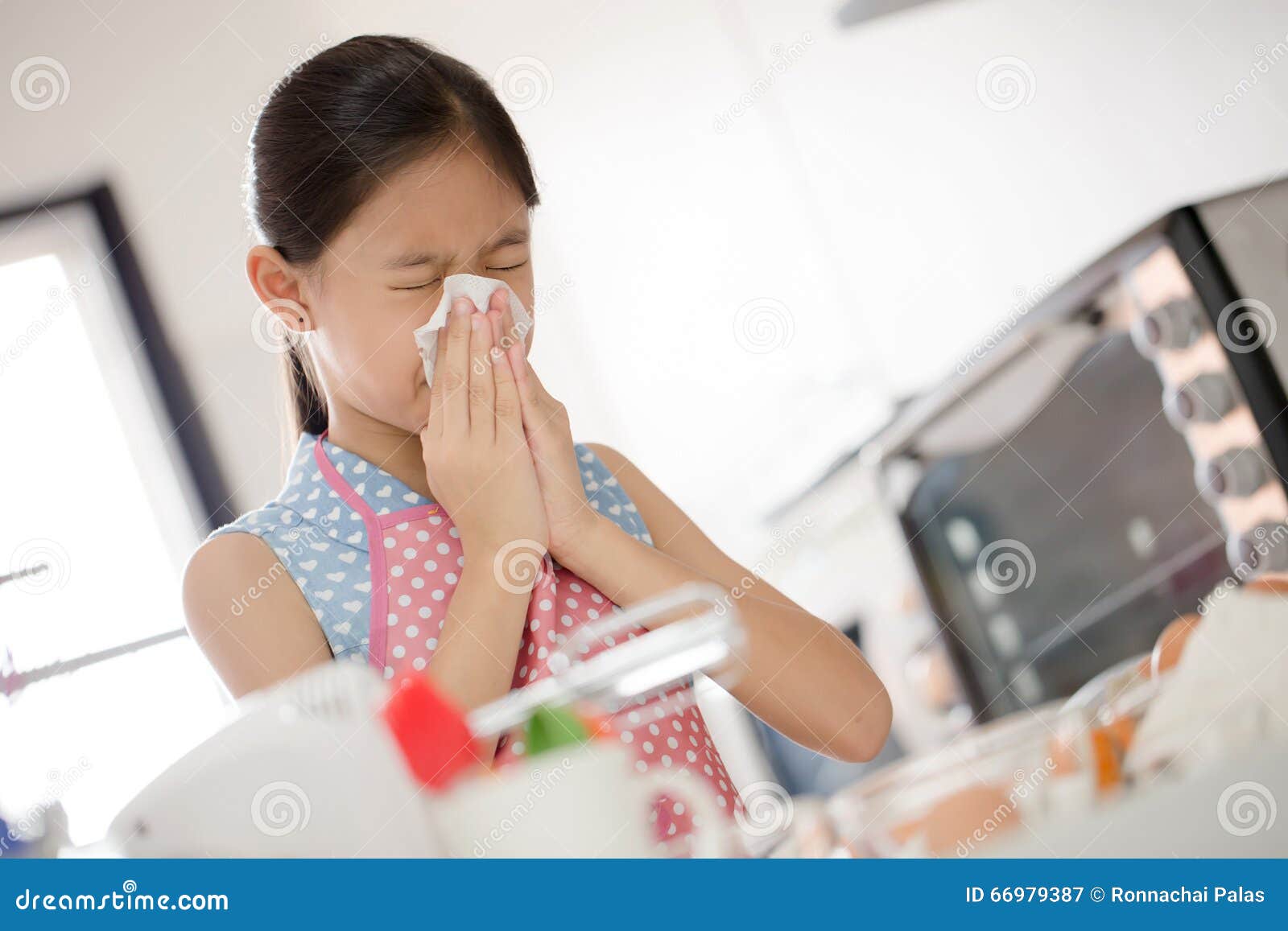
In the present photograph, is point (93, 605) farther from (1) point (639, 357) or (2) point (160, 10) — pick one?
(1) point (639, 357)

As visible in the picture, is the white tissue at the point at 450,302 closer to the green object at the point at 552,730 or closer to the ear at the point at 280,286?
the ear at the point at 280,286

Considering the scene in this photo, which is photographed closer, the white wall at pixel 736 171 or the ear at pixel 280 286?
the ear at pixel 280 286

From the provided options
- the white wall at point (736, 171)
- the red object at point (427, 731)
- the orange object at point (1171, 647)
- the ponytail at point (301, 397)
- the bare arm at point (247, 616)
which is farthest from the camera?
the white wall at point (736, 171)


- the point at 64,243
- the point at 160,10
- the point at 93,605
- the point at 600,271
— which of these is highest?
the point at 160,10

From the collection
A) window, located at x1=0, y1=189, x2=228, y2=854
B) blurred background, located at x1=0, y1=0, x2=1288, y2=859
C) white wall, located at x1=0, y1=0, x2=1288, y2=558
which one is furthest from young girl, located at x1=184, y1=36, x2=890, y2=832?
white wall, located at x1=0, y1=0, x2=1288, y2=558

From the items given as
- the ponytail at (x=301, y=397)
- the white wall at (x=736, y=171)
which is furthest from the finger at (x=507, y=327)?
the white wall at (x=736, y=171)

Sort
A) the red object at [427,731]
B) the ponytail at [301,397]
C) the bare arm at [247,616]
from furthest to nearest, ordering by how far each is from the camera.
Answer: the ponytail at [301,397] → the bare arm at [247,616] → the red object at [427,731]

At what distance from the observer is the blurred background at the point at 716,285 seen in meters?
1.71

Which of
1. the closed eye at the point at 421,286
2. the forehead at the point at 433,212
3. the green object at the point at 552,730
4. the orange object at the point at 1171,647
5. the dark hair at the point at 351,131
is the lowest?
the orange object at the point at 1171,647

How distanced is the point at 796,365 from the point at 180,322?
4.47ft

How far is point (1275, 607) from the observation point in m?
0.50

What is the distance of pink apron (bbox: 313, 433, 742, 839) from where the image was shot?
0.71 m
